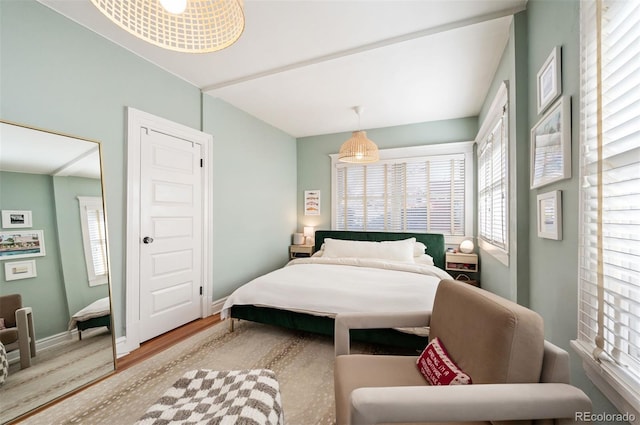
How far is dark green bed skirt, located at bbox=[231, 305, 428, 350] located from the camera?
211cm

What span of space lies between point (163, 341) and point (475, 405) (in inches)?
105

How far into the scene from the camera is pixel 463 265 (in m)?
3.79

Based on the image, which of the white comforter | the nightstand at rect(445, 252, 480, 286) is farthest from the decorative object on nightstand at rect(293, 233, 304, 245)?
the nightstand at rect(445, 252, 480, 286)

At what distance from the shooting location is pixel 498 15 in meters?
1.93

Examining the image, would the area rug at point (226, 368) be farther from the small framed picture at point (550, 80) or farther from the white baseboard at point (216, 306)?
the small framed picture at point (550, 80)

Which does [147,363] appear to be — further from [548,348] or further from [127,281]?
[548,348]

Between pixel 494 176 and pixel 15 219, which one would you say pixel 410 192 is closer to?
pixel 494 176

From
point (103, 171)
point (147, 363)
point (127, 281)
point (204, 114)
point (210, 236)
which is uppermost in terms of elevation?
point (204, 114)

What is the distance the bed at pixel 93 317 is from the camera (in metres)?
1.92

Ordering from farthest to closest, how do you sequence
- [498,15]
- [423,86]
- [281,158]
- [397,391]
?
[281,158]
[423,86]
[498,15]
[397,391]

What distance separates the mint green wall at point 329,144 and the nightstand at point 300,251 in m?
0.43

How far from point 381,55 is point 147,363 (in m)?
3.29

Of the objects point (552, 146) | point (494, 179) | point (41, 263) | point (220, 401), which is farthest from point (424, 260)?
point (41, 263)

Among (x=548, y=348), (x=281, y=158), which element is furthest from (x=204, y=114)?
(x=548, y=348)
